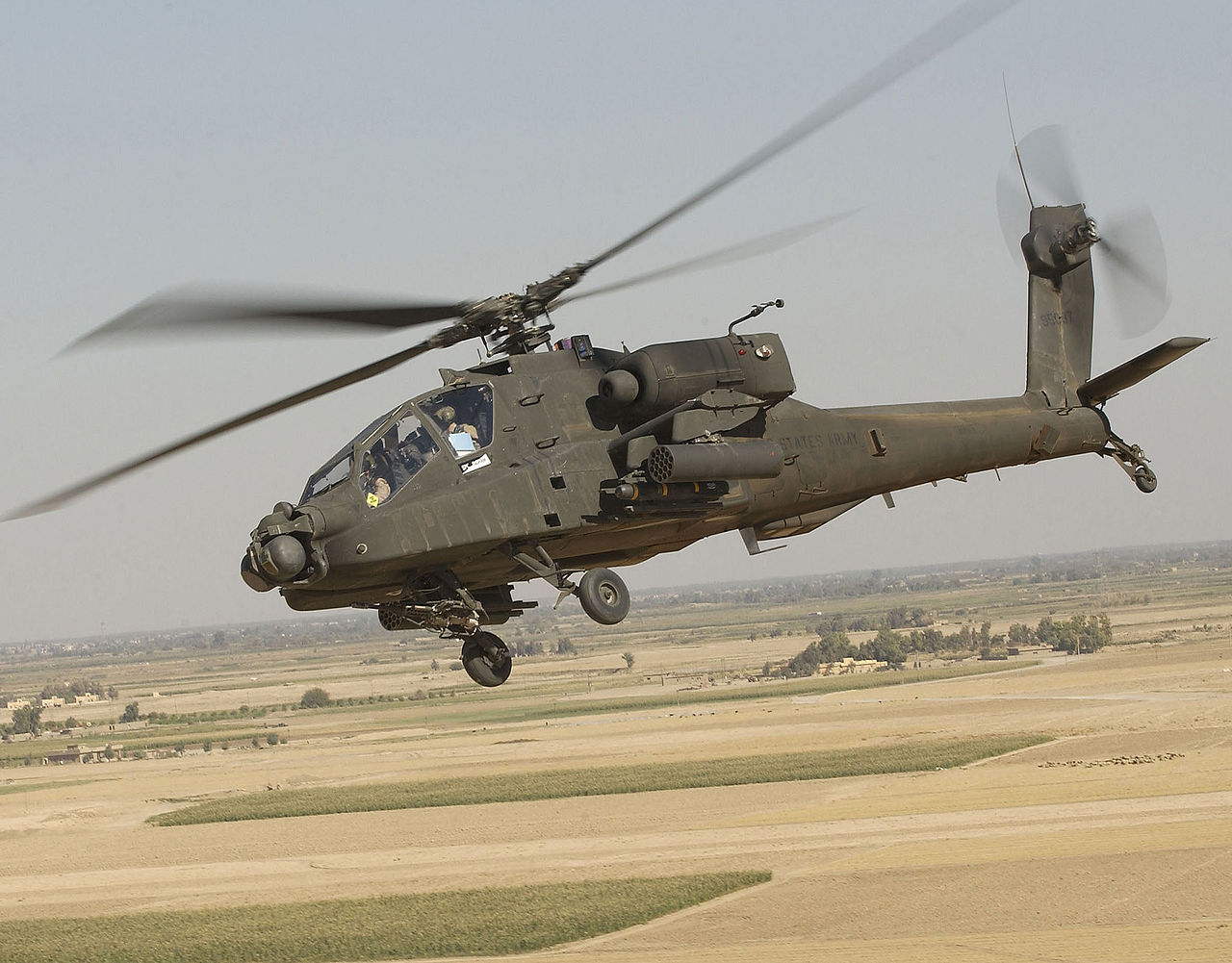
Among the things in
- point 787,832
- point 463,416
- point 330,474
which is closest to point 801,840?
point 787,832

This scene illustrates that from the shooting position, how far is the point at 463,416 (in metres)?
16.1

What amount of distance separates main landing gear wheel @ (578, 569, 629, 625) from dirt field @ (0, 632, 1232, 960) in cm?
2457

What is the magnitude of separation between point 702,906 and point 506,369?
105ft

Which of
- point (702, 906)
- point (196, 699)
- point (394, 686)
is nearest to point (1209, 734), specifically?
point (702, 906)

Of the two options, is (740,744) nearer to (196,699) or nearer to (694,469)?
(694,469)

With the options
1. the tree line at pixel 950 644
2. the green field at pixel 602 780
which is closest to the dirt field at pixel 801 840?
the green field at pixel 602 780

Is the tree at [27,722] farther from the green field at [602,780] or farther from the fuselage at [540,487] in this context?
the fuselage at [540,487]

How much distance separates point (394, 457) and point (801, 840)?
139 ft

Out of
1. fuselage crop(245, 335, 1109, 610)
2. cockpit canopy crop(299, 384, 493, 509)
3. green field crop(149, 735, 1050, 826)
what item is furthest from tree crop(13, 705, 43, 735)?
cockpit canopy crop(299, 384, 493, 509)

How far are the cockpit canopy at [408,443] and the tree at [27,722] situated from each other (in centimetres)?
14785

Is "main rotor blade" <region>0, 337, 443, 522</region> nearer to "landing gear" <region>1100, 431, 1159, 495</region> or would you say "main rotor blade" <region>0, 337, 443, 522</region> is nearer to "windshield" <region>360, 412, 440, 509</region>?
"windshield" <region>360, 412, 440, 509</region>

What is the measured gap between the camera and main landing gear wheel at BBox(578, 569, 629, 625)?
16.3m

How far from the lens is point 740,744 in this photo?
278ft

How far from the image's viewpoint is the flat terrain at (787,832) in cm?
4144
